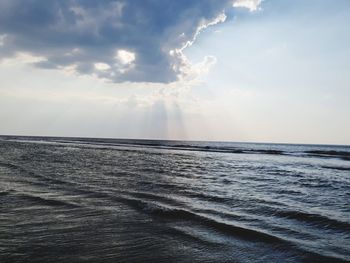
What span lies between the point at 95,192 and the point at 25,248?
8.66 m

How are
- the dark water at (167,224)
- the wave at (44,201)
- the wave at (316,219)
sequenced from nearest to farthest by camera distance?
1. the dark water at (167,224)
2. the wave at (316,219)
3. the wave at (44,201)

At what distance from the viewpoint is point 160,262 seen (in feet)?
24.2

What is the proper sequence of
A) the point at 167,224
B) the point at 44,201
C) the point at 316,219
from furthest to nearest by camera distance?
the point at 44,201 < the point at 316,219 < the point at 167,224

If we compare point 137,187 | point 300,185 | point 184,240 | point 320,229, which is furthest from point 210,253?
point 300,185

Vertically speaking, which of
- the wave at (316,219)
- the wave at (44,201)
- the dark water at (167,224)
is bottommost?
the wave at (316,219)

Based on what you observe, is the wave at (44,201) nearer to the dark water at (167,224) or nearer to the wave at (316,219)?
the dark water at (167,224)

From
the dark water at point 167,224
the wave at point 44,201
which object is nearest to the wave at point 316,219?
the dark water at point 167,224

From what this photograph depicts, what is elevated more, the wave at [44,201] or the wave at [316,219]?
the wave at [44,201]

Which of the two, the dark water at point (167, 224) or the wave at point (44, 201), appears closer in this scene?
the dark water at point (167, 224)

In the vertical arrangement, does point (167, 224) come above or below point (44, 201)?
below

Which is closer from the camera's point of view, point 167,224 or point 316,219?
point 167,224

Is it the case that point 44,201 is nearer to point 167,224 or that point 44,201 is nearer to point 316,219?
point 167,224

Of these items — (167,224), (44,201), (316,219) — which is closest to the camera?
(167,224)

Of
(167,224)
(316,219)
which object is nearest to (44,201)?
(167,224)
